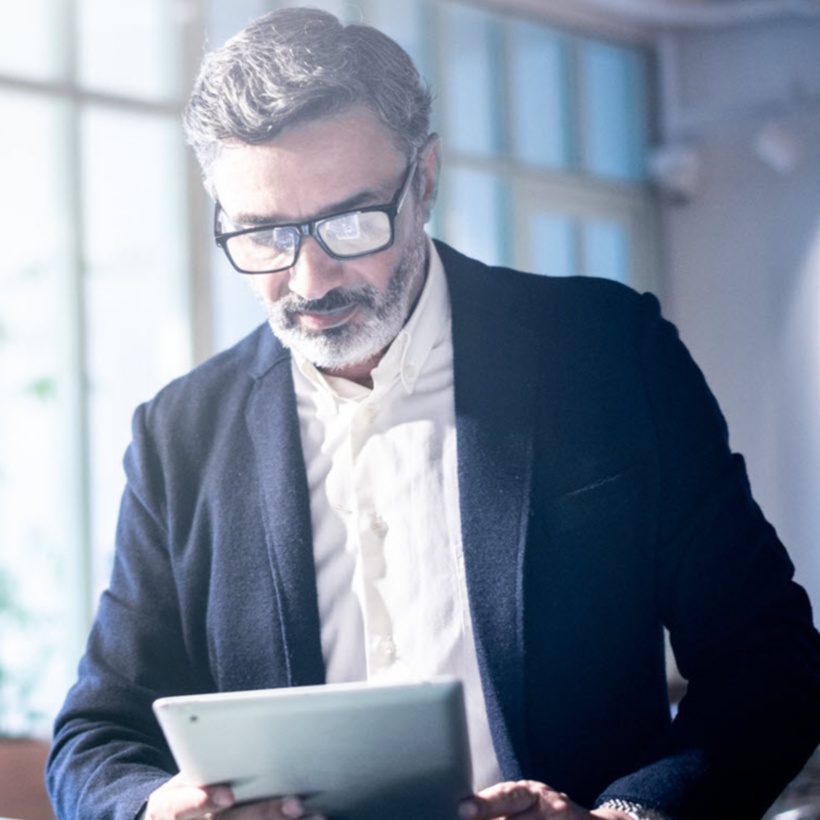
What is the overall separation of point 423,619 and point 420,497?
5.8 inches

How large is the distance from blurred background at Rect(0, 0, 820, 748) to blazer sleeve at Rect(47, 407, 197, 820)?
3.22 meters

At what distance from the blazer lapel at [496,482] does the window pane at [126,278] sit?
154 inches

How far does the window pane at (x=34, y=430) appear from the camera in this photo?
521 cm

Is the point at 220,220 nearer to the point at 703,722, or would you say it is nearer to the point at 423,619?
the point at 423,619

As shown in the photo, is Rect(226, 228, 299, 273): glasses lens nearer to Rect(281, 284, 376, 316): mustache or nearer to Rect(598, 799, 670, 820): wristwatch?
Rect(281, 284, 376, 316): mustache

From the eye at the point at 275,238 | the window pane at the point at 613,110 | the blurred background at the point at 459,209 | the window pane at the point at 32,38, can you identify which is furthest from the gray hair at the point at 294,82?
the window pane at the point at 613,110

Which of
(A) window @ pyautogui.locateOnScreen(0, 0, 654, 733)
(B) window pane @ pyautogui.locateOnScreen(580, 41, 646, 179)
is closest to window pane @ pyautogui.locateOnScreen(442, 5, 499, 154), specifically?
(A) window @ pyautogui.locateOnScreen(0, 0, 654, 733)

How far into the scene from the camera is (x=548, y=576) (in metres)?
1.64

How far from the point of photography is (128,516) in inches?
71.1

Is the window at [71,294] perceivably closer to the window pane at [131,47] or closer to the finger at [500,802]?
the window pane at [131,47]

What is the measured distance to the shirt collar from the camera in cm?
179

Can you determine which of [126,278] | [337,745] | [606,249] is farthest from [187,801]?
[606,249]

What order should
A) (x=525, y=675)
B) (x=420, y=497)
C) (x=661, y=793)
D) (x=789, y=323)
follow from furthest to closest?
(x=789, y=323) → (x=420, y=497) → (x=525, y=675) → (x=661, y=793)

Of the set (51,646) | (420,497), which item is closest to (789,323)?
(51,646)
